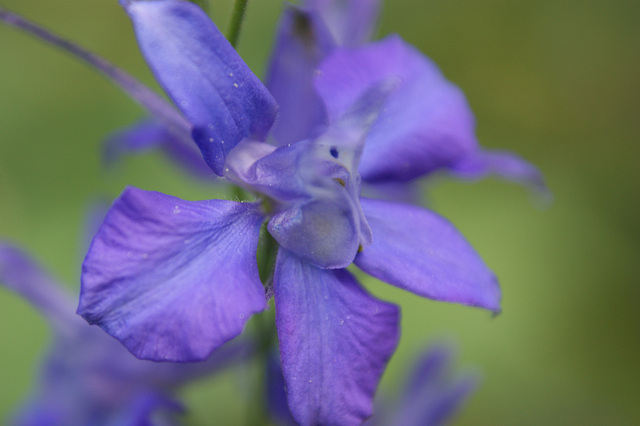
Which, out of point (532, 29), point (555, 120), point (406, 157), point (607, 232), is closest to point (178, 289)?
point (406, 157)

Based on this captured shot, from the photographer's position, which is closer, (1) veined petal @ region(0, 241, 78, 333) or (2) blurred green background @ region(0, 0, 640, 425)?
(1) veined petal @ region(0, 241, 78, 333)

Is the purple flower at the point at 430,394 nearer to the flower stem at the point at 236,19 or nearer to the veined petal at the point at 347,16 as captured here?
the veined petal at the point at 347,16

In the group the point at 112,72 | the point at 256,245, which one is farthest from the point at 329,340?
the point at 112,72

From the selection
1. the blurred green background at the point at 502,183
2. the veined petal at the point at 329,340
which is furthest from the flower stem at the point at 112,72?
the blurred green background at the point at 502,183

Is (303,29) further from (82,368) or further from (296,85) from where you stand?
(82,368)

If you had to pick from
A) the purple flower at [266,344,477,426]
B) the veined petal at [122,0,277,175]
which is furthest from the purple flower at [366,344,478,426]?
the veined petal at [122,0,277,175]

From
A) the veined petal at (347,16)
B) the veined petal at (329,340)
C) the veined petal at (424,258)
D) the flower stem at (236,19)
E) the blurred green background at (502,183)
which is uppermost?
the flower stem at (236,19)

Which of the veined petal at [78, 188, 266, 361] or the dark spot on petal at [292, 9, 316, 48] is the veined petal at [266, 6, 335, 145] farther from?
the veined petal at [78, 188, 266, 361]

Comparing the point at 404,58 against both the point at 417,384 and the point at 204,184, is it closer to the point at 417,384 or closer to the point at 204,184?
the point at 204,184
